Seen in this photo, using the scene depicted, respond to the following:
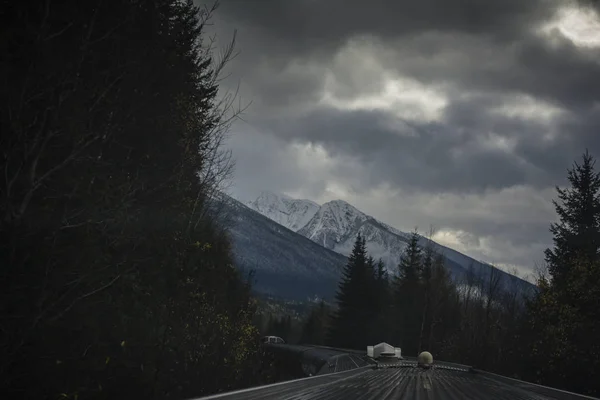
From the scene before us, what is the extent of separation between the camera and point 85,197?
9.34 m

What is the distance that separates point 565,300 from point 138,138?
24765 mm

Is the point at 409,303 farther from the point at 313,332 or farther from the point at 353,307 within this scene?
the point at 313,332

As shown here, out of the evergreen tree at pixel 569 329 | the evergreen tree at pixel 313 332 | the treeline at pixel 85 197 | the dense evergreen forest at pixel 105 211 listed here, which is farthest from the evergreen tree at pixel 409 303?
the treeline at pixel 85 197

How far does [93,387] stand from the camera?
9773 mm

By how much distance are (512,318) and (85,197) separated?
57.0 m

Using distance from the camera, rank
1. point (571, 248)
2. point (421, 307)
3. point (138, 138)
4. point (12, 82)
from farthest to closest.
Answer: point (421, 307), point (571, 248), point (138, 138), point (12, 82)

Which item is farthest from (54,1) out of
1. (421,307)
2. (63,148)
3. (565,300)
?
(421,307)

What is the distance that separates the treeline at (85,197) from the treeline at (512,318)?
2096cm

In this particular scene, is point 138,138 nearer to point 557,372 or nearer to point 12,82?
point 12,82

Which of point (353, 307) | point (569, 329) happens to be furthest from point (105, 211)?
point (353, 307)

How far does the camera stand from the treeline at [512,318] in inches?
1026

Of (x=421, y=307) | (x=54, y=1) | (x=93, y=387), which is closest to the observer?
(x=54, y=1)

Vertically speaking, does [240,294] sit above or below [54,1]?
below

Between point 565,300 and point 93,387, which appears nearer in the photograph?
point 93,387
